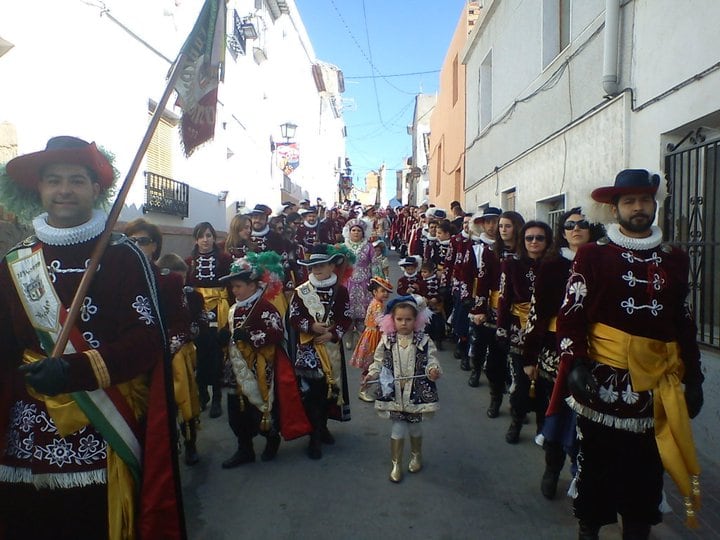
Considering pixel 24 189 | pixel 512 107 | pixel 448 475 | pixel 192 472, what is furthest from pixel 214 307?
pixel 512 107

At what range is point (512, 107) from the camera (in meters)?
10.6

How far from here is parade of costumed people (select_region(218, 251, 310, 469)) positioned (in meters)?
4.48

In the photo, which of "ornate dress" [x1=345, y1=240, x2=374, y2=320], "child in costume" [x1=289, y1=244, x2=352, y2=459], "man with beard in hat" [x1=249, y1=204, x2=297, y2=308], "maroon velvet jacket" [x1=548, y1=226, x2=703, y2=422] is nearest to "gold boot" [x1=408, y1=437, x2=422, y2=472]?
"child in costume" [x1=289, y1=244, x2=352, y2=459]

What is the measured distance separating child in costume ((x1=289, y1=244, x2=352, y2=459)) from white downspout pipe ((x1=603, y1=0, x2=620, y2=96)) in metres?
3.79

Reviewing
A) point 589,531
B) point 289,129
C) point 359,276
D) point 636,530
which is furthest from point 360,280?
point 289,129

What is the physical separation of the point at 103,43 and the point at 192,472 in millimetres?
7352

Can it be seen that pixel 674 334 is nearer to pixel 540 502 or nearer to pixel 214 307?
pixel 540 502

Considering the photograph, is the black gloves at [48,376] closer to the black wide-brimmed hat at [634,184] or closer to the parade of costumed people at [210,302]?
the black wide-brimmed hat at [634,184]

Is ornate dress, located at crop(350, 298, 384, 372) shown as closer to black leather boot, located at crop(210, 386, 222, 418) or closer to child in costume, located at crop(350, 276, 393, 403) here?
child in costume, located at crop(350, 276, 393, 403)

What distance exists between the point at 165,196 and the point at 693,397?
402 inches

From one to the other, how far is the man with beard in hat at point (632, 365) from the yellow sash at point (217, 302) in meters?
3.62

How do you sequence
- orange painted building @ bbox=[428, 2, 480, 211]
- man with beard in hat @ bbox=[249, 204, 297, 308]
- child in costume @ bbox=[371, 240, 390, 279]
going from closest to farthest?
man with beard in hat @ bbox=[249, 204, 297, 308]
child in costume @ bbox=[371, 240, 390, 279]
orange painted building @ bbox=[428, 2, 480, 211]

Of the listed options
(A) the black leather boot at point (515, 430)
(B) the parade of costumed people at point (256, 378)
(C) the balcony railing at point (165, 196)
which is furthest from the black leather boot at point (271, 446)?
(C) the balcony railing at point (165, 196)

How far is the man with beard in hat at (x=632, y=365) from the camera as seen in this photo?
2893 mm
